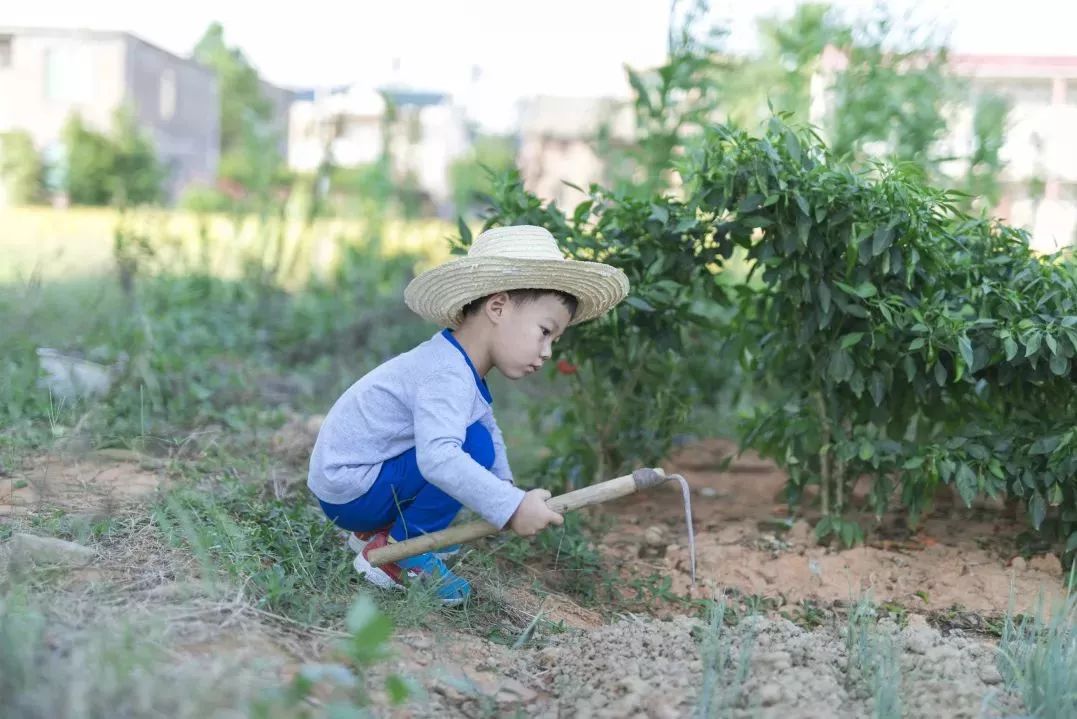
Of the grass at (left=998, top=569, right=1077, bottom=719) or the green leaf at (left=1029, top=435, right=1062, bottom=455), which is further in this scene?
the green leaf at (left=1029, top=435, right=1062, bottom=455)

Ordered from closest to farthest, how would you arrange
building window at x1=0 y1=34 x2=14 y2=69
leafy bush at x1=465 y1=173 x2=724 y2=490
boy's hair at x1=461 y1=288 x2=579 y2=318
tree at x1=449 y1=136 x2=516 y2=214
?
1. boy's hair at x1=461 y1=288 x2=579 y2=318
2. leafy bush at x1=465 y1=173 x2=724 y2=490
3. tree at x1=449 y1=136 x2=516 y2=214
4. building window at x1=0 y1=34 x2=14 y2=69

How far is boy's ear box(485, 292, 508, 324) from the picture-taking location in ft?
9.86

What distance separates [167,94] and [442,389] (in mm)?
32946

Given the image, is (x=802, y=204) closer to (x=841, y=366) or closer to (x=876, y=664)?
(x=841, y=366)

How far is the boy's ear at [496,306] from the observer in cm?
301

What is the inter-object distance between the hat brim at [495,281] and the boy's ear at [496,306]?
32mm

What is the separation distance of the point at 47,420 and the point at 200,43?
39177 mm

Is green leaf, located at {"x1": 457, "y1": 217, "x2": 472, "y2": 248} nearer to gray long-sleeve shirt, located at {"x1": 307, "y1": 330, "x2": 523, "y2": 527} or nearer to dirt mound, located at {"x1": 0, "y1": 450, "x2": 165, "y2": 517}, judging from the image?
gray long-sleeve shirt, located at {"x1": 307, "y1": 330, "x2": 523, "y2": 527}

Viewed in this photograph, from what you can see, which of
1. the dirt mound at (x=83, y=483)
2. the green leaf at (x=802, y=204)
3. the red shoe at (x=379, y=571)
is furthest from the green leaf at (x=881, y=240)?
the dirt mound at (x=83, y=483)

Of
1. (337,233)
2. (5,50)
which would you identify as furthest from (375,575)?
(5,50)

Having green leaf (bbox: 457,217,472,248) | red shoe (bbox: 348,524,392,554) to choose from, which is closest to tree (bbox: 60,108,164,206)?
green leaf (bbox: 457,217,472,248)

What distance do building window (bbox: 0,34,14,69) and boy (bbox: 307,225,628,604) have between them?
98.8 ft

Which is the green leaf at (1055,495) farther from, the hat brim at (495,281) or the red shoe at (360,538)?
the red shoe at (360,538)

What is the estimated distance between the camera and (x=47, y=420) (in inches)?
157
